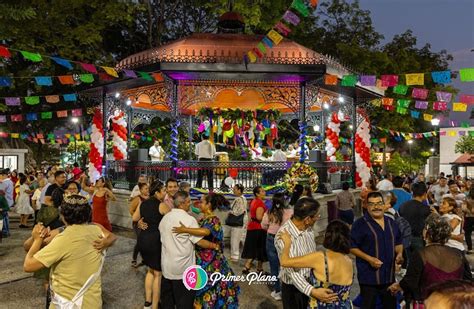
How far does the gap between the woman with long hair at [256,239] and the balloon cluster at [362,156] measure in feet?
37.5

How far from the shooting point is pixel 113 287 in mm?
6938

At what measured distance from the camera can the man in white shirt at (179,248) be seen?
4.95m

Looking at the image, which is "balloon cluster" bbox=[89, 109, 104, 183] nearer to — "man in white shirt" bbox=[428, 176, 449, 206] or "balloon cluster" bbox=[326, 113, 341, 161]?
"balloon cluster" bbox=[326, 113, 341, 161]

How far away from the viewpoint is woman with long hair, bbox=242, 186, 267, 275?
742cm

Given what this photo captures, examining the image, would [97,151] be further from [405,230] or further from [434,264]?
[434,264]

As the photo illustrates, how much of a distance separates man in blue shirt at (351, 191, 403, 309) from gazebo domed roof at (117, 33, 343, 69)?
918 centimetres

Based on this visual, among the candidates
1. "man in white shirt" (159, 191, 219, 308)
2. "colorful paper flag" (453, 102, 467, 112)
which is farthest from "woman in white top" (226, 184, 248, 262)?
"colorful paper flag" (453, 102, 467, 112)

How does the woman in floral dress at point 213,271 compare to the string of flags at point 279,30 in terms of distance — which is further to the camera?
the string of flags at point 279,30

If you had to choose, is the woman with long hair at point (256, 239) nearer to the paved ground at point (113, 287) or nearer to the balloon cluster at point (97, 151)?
the paved ground at point (113, 287)

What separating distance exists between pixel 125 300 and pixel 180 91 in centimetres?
898

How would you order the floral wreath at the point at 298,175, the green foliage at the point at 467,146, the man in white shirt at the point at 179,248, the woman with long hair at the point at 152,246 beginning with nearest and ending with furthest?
the man in white shirt at the point at 179,248, the woman with long hair at the point at 152,246, the floral wreath at the point at 298,175, the green foliage at the point at 467,146

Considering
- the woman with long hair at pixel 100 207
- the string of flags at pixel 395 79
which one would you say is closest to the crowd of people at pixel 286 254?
the woman with long hair at pixel 100 207

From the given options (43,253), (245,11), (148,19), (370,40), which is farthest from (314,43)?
(43,253)

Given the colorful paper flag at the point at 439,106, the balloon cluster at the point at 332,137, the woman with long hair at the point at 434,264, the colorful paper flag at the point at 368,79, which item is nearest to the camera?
the woman with long hair at the point at 434,264
